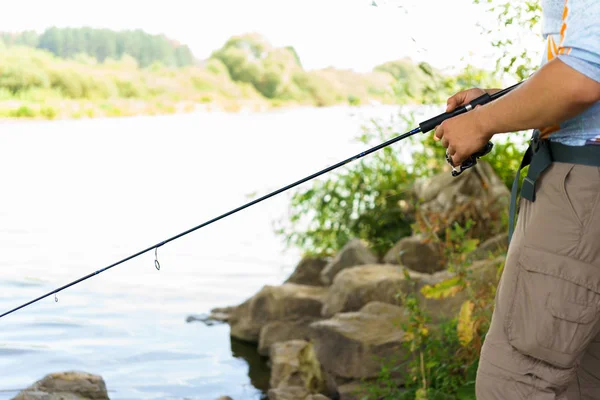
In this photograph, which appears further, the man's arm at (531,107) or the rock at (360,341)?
the rock at (360,341)

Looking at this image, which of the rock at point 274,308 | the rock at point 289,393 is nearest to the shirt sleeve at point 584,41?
the rock at point 289,393

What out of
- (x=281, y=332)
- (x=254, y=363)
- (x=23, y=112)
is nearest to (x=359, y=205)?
(x=281, y=332)

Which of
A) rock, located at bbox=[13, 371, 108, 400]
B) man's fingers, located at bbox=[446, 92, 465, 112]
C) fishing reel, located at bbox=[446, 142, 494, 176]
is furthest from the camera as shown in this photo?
rock, located at bbox=[13, 371, 108, 400]

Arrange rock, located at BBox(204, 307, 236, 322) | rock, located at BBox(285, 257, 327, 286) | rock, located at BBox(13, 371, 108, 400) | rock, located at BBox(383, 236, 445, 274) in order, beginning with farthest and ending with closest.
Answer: rock, located at BBox(285, 257, 327, 286) < rock, located at BBox(204, 307, 236, 322) < rock, located at BBox(383, 236, 445, 274) < rock, located at BBox(13, 371, 108, 400)

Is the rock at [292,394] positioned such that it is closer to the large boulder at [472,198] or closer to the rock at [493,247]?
the rock at [493,247]

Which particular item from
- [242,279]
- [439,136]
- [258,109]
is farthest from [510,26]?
[258,109]

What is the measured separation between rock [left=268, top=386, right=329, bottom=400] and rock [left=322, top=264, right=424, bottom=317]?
33.9 inches

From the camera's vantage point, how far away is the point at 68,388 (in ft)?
10.8

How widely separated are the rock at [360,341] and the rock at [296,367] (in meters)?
0.09

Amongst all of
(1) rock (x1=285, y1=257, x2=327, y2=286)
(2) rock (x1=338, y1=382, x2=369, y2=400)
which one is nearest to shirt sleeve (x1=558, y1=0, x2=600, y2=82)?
(2) rock (x1=338, y1=382, x2=369, y2=400)

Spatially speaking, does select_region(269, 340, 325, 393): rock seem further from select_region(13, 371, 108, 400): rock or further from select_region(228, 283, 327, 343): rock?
select_region(13, 371, 108, 400): rock

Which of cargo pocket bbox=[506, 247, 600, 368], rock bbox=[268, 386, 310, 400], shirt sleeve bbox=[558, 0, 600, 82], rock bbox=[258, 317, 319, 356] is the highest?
shirt sleeve bbox=[558, 0, 600, 82]

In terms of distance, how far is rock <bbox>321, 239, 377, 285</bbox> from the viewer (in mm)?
5691

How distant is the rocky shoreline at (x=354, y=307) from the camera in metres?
3.93
